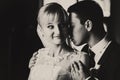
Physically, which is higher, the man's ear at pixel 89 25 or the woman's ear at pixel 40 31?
the man's ear at pixel 89 25

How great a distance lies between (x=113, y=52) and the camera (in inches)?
67.0

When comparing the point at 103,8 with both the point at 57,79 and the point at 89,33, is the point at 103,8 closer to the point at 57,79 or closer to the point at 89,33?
the point at 89,33

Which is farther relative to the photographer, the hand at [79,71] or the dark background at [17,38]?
the dark background at [17,38]

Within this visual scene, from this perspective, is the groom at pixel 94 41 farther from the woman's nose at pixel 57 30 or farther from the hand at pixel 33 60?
the hand at pixel 33 60

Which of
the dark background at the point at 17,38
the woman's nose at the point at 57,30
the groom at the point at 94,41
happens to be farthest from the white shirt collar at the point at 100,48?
the dark background at the point at 17,38

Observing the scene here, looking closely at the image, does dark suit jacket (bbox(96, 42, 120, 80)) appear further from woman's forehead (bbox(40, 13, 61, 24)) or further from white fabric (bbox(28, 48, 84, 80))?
woman's forehead (bbox(40, 13, 61, 24))

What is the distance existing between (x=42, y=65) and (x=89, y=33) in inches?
11.5

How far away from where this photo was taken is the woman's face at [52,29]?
178 centimetres

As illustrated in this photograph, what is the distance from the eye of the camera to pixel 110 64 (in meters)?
1.68

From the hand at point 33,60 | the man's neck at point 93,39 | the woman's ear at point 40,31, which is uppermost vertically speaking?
the woman's ear at point 40,31

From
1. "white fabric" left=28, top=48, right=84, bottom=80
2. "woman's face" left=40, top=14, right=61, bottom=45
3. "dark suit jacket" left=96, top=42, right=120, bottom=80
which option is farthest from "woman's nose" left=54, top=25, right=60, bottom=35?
"dark suit jacket" left=96, top=42, right=120, bottom=80

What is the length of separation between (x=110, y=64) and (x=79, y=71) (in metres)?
0.16

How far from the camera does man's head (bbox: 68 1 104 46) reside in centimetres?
174

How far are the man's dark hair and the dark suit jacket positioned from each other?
114 mm
